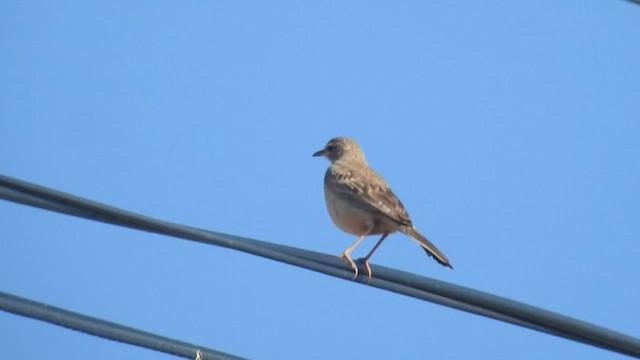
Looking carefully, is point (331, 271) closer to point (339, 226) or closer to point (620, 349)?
point (620, 349)

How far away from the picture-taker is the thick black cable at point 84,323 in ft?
23.7

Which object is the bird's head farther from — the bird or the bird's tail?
the bird's tail

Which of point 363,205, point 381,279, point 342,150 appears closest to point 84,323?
point 381,279

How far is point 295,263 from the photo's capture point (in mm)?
7988

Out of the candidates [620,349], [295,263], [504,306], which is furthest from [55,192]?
[620,349]

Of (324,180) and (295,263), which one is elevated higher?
(324,180)

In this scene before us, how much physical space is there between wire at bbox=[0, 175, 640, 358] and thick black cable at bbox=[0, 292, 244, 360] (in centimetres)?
66

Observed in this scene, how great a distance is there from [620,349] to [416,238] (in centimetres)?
366

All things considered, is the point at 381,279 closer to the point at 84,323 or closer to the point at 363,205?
the point at 84,323

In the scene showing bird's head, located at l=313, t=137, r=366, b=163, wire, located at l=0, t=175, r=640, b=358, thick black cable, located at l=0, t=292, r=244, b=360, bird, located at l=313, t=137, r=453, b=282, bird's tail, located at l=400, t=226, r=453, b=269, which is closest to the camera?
thick black cable, located at l=0, t=292, r=244, b=360

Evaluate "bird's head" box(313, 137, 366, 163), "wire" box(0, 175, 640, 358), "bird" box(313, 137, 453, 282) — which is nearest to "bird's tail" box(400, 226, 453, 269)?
"bird" box(313, 137, 453, 282)

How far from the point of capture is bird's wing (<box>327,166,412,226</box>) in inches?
473

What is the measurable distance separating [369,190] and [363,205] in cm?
32

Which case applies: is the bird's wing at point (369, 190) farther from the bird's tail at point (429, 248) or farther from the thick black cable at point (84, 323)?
the thick black cable at point (84, 323)
